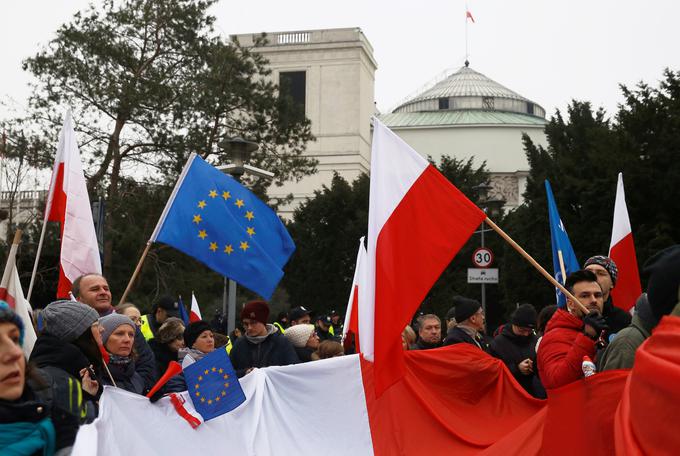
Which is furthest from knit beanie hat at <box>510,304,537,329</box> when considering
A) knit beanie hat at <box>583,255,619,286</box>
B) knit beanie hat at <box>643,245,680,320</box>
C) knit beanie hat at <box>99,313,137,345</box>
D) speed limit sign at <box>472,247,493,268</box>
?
speed limit sign at <box>472,247,493,268</box>

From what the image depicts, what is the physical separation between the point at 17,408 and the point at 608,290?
4.01 metres

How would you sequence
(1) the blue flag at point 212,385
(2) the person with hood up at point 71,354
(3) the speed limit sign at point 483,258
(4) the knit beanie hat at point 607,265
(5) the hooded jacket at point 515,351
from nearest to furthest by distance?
(2) the person with hood up at point 71,354
(4) the knit beanie hat at point 607,265
(1) the blue flag at point 212,385
(5) the hooded jacket at point 515,351
(3) the speed limit sign at point 483,258

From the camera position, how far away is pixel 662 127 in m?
25.5

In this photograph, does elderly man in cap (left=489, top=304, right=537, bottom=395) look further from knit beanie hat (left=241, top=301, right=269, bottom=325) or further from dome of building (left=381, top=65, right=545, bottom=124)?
dome of building (left=381, top=65, right=545, bottom=124)

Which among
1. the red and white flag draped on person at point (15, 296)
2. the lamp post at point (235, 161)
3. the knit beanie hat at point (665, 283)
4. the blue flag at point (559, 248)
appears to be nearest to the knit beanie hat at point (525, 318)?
the blue flag at point (559, 248)

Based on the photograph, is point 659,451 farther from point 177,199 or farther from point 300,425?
point 177,199

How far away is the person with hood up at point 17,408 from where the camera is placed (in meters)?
3.07

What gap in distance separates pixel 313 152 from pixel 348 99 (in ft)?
13.7

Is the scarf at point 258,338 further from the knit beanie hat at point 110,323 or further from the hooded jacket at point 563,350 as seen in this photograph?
the hooded jacket at point 563,350

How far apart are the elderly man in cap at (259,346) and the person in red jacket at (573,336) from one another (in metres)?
3.42

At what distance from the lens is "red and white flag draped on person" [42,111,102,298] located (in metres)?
7.98

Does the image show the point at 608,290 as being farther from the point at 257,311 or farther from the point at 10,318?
the point at 10,318

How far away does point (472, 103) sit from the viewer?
78.4 meters

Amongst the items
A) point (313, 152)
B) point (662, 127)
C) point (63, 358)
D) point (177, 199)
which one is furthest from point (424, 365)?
point (313, 152)
